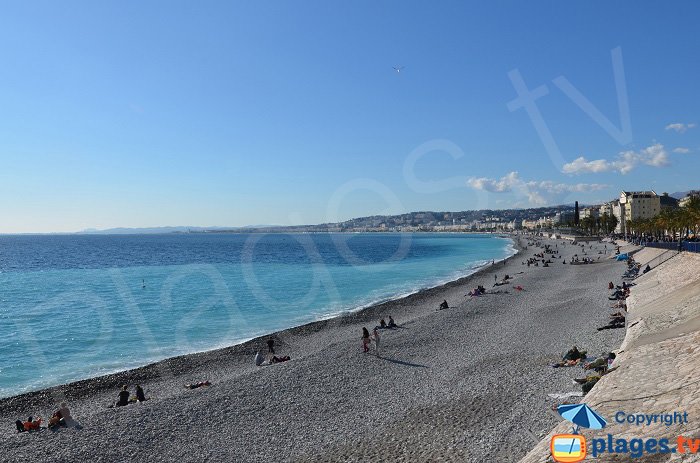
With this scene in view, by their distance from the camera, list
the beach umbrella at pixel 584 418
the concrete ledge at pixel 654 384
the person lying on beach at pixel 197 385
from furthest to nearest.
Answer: the person lying on beach at pixel 197 385, the beach umbrella at pixel 584 418, the concrete ledge at pixel 654 384

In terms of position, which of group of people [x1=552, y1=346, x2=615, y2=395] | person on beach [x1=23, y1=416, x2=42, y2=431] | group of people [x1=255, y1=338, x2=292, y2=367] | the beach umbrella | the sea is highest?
the beach umbrella

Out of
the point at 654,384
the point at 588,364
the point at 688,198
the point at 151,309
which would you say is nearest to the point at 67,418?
the point at 654,384

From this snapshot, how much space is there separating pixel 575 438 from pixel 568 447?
24 centimetres

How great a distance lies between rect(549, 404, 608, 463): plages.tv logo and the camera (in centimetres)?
730

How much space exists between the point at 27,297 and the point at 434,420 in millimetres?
44784

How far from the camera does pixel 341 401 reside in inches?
551

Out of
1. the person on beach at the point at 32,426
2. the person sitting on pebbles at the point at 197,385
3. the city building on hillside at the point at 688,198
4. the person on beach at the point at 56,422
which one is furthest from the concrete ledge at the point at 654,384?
the city building on hillside at the point at 688,198

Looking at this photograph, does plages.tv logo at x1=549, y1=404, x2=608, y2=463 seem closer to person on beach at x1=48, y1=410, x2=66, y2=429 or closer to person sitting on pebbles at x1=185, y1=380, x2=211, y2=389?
person sitting on pebbles at x1=185, y1=380, x2=211, y2=389

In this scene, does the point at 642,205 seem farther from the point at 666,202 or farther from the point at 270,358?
the point at 270,358

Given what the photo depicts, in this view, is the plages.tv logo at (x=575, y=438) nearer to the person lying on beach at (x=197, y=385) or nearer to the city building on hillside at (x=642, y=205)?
the person lying on beach at (x=197, y=385)

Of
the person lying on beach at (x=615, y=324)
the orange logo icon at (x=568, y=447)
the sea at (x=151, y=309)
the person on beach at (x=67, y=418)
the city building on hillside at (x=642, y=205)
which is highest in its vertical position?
the city building on hillside at (x=642, y=205)

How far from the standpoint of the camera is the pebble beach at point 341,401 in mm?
10922

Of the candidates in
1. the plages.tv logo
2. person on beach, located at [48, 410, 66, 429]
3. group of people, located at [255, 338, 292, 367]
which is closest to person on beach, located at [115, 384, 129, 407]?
person on beach, located at [48, 410, 66, 429]

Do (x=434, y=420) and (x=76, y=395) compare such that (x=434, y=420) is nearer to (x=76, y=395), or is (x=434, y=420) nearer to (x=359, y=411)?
(x=359, y=411)
